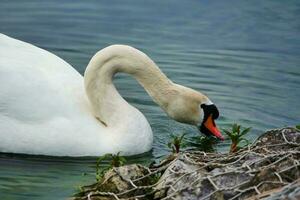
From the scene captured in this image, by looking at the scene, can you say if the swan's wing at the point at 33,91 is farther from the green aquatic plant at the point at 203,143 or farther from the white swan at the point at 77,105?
the green aquatic plant at the point at 203,143

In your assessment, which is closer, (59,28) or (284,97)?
(284,97)

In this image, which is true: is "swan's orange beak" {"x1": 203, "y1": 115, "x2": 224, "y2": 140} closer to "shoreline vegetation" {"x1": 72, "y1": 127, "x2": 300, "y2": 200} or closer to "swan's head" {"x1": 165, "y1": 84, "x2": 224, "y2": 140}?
"swan's head" {"x1": 165, "y1": 84, "x2": 224, "y2": 140}

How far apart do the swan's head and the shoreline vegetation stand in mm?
2107

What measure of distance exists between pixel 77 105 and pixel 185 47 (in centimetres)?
466

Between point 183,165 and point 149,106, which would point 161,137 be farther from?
point 183,165

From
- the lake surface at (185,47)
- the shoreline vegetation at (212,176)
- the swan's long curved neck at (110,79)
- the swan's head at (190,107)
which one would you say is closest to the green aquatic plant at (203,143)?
the lake surface at (185,47)

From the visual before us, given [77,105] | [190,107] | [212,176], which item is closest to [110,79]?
[77,105]

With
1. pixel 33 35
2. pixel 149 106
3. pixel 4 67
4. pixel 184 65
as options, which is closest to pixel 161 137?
pixel 149 106

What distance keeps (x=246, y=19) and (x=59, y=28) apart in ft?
10.0

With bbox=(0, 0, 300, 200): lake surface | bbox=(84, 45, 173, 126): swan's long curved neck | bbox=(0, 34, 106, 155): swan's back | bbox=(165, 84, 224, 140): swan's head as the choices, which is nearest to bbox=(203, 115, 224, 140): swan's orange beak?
bbox=(165, 84, 224, 140): swan's head

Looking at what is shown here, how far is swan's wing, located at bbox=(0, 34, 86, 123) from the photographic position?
1006cm

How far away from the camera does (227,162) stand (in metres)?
7.96

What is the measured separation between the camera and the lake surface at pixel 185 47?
11.3 meters

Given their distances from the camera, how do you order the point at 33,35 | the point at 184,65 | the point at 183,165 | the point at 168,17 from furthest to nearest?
the point at 168,17, the point at 33,35, the point at 184,65, the point at 183,165
